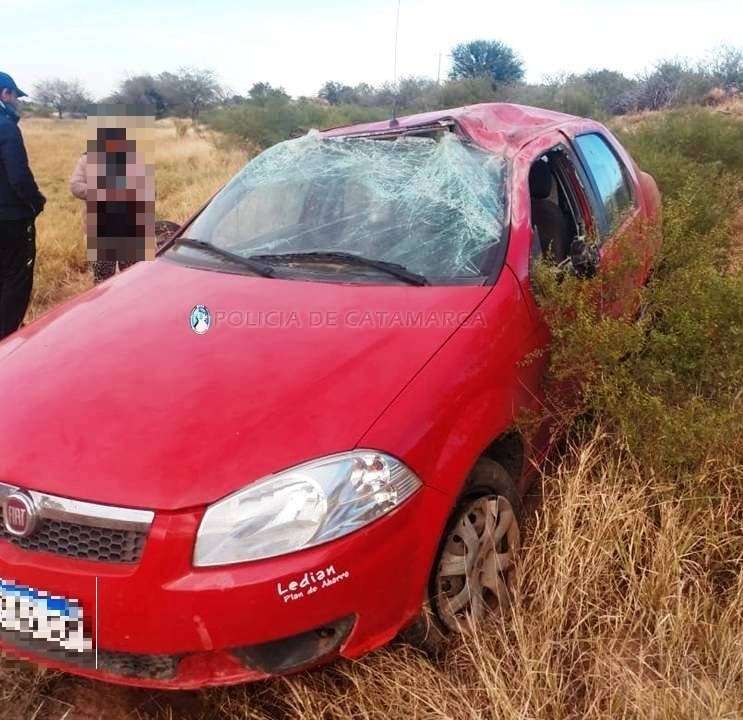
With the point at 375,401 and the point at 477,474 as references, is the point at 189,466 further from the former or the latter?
the point at 477,474

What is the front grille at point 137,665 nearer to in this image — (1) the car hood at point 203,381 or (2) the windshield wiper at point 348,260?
(1) the car hood at point 203,381

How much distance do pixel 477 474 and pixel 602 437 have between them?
77 centimetres

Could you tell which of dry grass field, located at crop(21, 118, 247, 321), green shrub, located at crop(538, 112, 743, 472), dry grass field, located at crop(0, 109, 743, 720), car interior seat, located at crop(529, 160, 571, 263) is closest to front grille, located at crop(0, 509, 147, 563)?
dry grass field, located at crop(0, 109, 743, 720)

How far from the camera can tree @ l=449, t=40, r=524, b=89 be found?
25.7 m

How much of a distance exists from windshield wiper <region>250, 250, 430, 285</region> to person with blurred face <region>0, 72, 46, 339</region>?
2.52 m

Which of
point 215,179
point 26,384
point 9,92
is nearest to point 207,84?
point 215,179

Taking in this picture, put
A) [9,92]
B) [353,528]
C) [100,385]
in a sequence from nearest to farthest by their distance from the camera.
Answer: [353,528]
[100,385]
[9,92]

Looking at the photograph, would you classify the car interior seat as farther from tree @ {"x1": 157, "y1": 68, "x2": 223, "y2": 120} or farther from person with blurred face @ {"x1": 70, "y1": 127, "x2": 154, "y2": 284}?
tree @ {"x1": 157, "y1": 68, "x2": 223, "y2": 120}

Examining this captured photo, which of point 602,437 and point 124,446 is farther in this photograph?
point 602,437

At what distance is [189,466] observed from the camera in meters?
1.81

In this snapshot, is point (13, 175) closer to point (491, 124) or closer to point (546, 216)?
point (491, 124)

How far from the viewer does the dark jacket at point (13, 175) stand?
4.45 metres

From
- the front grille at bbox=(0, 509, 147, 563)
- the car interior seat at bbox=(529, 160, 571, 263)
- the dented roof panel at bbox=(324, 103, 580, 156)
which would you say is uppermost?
the dented roof panel at bbox=(324, 103, 580, 156)

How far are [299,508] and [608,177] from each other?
2.92m
